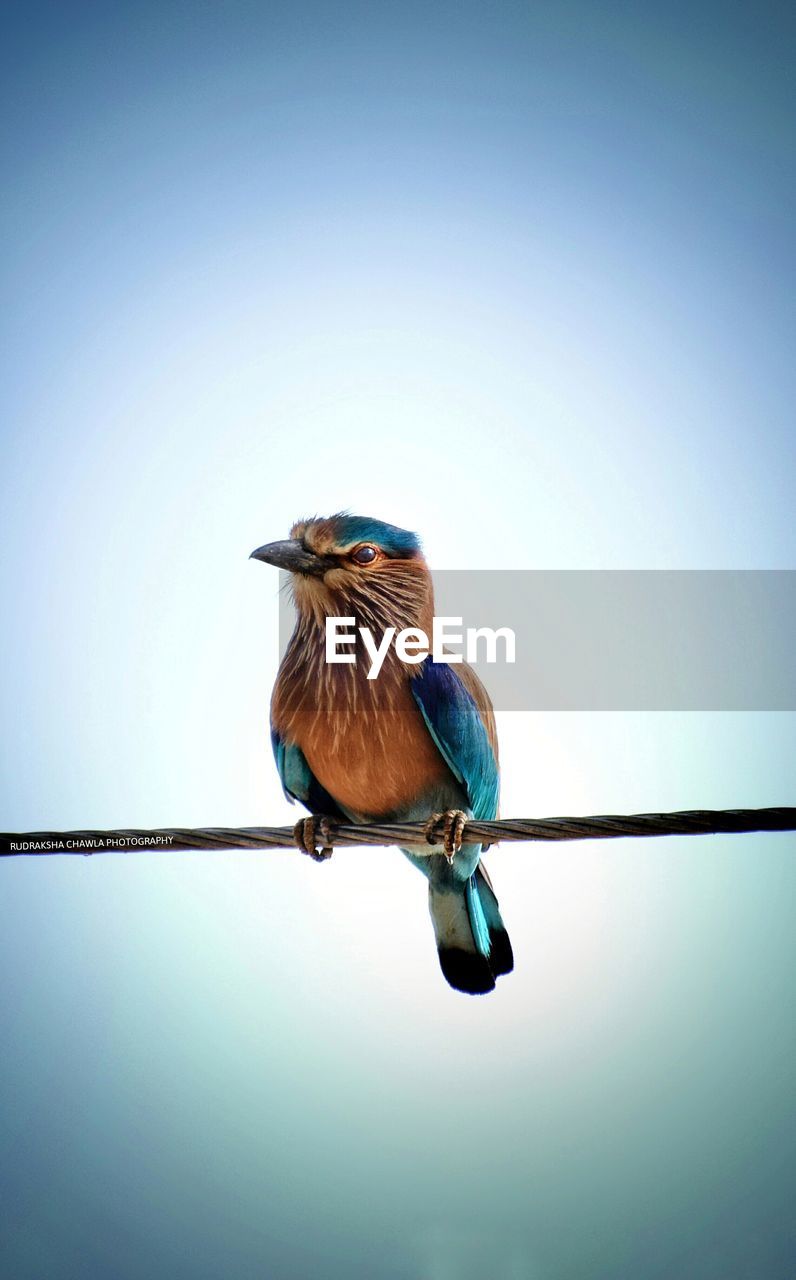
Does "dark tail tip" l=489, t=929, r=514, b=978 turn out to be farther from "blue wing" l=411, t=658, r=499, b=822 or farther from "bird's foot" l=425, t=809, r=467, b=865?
"bird's foot" l=425, t=809, r=467, b=865

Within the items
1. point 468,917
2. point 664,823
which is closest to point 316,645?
point 468,917

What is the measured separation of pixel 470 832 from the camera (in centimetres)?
355

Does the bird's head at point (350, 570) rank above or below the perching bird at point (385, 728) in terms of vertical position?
above

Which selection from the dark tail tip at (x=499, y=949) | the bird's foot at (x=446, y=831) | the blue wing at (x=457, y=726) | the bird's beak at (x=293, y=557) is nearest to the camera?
the bird's foot at (x=446, y=831)

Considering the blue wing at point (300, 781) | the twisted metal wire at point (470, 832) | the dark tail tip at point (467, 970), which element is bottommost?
the dark tail tip at point (467, 970)

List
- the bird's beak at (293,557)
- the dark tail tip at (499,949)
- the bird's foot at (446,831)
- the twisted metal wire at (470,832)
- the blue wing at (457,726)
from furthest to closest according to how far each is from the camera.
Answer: the bird's beak at (293,557), the dark tail tip at (499,949), the blue wing at (457,726), the bird's foot at (446,831), the twisted metal wire at (470,832)

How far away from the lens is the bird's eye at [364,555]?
5105 millimetres

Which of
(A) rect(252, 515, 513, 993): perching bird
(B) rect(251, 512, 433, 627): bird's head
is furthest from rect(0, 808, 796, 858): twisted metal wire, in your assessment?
(B) rect(251, 512, 433, 627): bird's head

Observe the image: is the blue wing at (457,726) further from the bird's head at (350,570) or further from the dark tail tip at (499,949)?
the dark tail tip at (499,949)

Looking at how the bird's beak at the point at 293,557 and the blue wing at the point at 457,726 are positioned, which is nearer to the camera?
the blue wing at the point at 457,726

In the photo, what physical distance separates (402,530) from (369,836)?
173 cm

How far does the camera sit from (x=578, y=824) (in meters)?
3.19

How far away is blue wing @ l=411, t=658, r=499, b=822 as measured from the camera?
4734 mm

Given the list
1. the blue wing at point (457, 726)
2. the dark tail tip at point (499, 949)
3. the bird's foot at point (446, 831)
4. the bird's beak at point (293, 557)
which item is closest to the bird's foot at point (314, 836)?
the bird's foot at point (446, 831)
